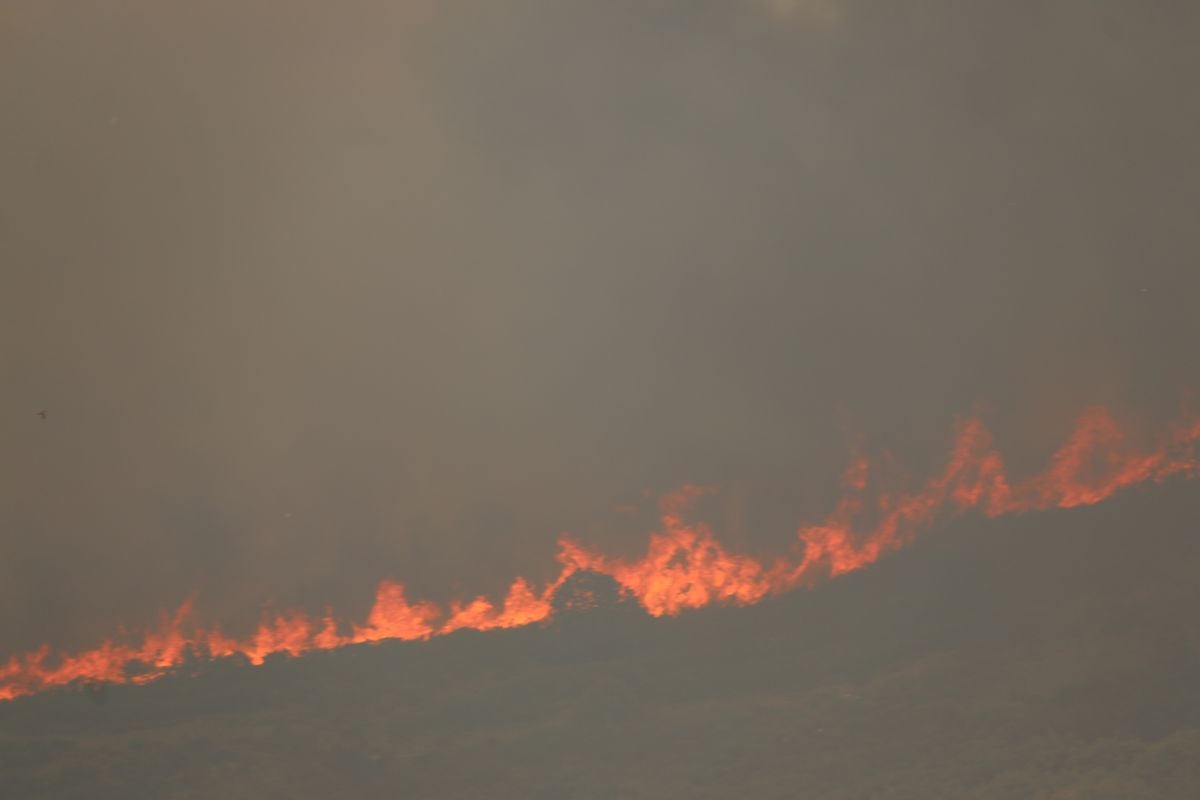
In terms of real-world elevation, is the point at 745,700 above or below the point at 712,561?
below

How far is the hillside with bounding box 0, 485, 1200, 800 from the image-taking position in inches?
138

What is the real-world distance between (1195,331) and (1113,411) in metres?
0.49

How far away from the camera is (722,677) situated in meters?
3.71

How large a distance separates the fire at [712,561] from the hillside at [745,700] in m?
0.07

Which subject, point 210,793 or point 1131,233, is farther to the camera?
point 1131,233

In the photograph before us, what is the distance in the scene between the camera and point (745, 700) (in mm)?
3660

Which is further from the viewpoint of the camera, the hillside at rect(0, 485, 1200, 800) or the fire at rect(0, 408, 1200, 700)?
the fire at rect(0, 408, 1200, 700)

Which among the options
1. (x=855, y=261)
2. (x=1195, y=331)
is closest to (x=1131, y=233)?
(x=1195, y=331)

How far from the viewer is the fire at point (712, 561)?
375 cm

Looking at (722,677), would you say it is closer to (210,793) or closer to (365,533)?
(365,533)

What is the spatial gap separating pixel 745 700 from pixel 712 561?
21.1 inches

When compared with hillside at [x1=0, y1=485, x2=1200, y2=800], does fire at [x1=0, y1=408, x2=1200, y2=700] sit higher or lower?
higher

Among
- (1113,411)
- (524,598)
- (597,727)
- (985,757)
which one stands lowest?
(985,757)

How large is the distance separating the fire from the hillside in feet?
0.22
